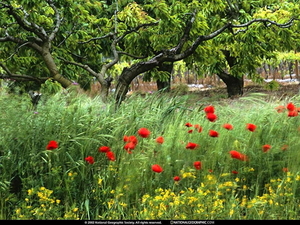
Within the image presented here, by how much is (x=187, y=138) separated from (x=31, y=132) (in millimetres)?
1482

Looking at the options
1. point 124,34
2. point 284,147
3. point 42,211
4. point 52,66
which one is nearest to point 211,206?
point 284,147

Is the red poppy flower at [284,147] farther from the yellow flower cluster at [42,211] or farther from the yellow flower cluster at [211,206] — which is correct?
the yellow flower cluster at [42,211]

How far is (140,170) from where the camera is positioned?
3.44 metres

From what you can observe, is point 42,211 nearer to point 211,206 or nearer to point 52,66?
point 211,206

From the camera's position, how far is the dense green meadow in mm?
2871

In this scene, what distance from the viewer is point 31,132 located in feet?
12.3

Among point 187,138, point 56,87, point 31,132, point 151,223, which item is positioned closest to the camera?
point 151,223

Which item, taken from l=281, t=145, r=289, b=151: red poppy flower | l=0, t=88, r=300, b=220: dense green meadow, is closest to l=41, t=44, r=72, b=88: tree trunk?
l=0, t=88, r=300, b=220: dense green meadow

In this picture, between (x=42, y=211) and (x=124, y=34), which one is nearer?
(x=42, y=211)

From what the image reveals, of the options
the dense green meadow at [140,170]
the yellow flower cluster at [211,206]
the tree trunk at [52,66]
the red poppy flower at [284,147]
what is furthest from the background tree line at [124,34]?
the yellow flower cluster at [211,206]

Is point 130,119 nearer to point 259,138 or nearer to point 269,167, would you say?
point 259,138

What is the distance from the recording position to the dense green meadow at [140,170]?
287 cm

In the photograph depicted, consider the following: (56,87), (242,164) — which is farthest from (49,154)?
(56,87)

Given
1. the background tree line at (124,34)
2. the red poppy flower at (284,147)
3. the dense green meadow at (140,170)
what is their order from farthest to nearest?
the background tree line at (124,34)
the red poppy flower at (284,147)
the dense green meadow at (140,170)
